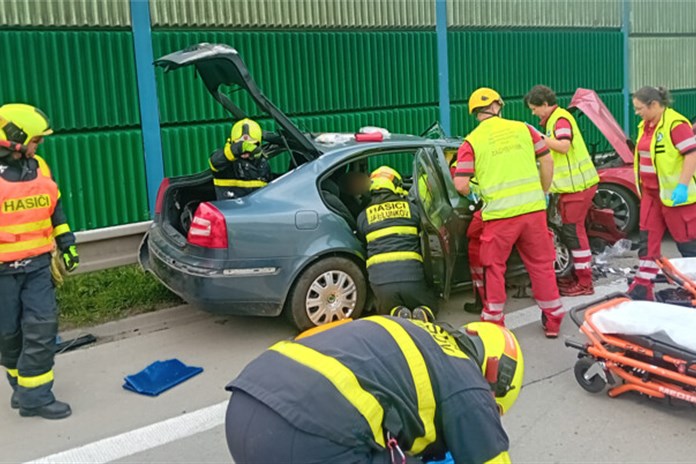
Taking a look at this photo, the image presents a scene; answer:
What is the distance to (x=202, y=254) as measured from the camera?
526 cm

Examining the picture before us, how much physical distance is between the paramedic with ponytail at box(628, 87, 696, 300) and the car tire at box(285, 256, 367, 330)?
2.32 metres

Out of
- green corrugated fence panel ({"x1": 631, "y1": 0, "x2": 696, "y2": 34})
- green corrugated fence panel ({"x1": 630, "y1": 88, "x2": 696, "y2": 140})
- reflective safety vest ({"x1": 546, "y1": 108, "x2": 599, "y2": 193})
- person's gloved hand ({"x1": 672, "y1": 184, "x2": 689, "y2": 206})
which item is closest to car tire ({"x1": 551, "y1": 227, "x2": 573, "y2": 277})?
reflective safety vest ({"x1": 546, "y1": 108, "x2": 599, "y2": 193})

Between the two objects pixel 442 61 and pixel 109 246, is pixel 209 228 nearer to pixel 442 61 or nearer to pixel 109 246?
pixel 109 246

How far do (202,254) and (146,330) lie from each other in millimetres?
1273

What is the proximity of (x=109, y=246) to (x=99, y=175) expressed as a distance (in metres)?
0.76

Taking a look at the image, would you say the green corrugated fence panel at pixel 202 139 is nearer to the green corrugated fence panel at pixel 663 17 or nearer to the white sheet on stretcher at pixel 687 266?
the white sheet on stretcher at pixel 687 266

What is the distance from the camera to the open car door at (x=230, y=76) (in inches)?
211

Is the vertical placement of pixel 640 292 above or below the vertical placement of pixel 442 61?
below

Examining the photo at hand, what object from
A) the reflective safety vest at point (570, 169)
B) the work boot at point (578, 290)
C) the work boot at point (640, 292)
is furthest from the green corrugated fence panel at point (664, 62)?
the work boot at point (640, 292)

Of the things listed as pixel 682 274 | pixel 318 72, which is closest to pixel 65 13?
pixel 318 72

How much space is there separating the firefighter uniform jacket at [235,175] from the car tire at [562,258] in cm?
268

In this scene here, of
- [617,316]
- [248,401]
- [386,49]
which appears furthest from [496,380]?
[386,49]

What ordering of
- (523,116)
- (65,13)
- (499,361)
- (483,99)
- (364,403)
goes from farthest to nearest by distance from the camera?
1. (523,116)
2. (65,13)
3. (483,99)
4. (499,361)
5. (364,403)

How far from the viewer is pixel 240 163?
607 centimetres
